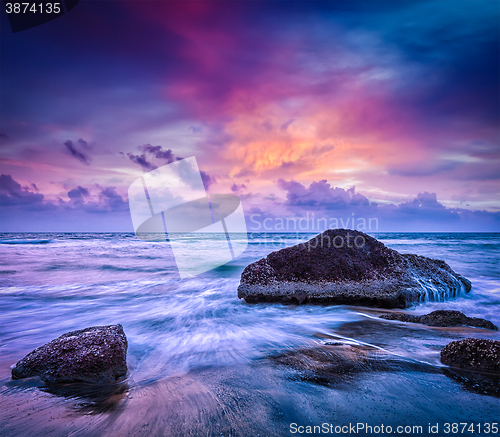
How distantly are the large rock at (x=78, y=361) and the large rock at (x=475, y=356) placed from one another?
13.0 feet

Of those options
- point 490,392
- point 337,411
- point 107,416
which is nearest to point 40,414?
point 107,416

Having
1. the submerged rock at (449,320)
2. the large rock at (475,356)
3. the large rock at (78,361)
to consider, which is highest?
the large rock at (78,361)

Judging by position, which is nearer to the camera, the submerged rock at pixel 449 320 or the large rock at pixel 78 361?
the large rock at pixel 78 361

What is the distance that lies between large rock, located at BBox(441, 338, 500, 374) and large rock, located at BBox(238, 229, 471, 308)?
2797 mm

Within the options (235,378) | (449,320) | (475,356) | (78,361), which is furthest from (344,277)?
(78,361)

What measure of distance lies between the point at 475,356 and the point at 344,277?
126 inches

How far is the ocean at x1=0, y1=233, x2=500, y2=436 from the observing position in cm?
227

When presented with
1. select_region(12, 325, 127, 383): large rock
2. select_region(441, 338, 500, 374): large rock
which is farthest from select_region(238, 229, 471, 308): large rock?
select_region(12, 325, 127, 383): large rock

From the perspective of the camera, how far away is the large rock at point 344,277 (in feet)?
19.4

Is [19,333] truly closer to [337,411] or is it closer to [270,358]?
[270,358]

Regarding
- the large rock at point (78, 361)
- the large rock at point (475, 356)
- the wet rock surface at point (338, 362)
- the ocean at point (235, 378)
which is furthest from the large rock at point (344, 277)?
the large rock at point (78, 361)

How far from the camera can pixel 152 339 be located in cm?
475

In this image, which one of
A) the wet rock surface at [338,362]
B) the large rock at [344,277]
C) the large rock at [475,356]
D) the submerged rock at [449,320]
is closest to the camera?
the large rock at [475,356]

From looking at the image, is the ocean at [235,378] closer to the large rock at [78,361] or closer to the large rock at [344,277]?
the large rock at [78,361]
